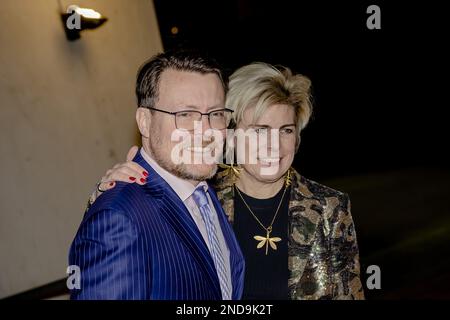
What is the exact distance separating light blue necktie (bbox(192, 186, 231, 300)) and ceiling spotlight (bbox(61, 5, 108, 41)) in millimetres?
2644

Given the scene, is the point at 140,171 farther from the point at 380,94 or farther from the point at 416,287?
the point at 380,94

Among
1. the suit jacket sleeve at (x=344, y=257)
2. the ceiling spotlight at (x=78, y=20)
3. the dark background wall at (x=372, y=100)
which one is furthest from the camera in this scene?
the dark background wall at (x=372, y=100)

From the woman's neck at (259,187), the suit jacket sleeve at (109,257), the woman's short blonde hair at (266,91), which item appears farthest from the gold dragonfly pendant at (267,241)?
the suit jacket sleeve at (109,257)

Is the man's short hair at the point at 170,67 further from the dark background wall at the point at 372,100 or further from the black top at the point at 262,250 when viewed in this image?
the dark background wall at the point at 372,100

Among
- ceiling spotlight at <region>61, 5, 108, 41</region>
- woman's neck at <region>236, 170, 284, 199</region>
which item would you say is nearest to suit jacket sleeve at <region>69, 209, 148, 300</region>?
woman's neck at <region>236, 170, 284, 199</region>

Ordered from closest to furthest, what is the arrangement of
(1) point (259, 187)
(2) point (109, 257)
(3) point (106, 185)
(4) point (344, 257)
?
(2) point (109, 257)
(3) point (106, 185)
(4) point (344, 257)
(1) point (259, 187)

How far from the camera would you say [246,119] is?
2.54 meters

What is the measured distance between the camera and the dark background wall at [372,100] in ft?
21.8

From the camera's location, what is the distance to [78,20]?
3.80 meters

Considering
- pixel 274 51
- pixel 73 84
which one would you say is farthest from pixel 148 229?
pixel 274 51

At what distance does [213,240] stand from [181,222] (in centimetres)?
28

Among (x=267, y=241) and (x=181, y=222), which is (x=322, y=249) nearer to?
(x=267, y=241)

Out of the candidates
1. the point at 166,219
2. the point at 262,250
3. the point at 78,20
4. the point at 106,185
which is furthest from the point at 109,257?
the point at 78,20
